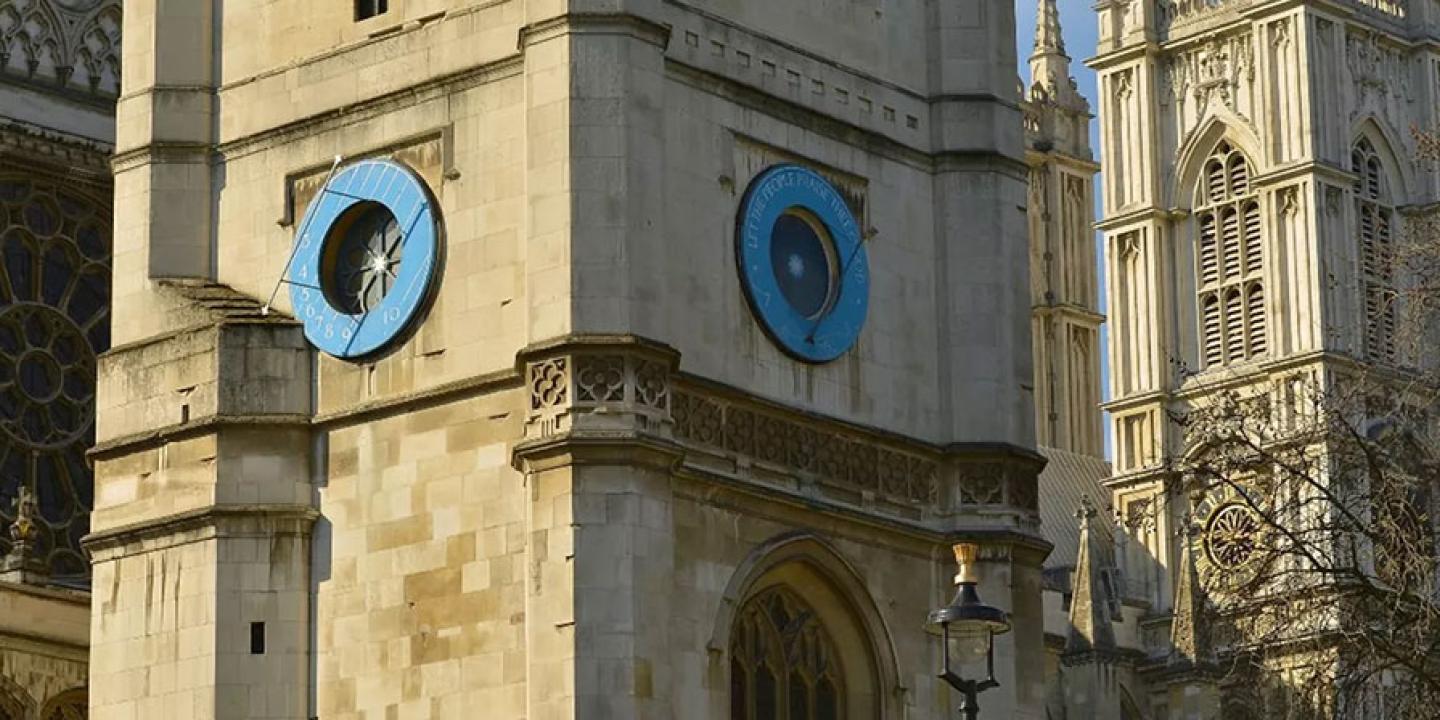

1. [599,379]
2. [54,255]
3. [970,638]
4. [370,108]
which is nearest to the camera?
[970,638]

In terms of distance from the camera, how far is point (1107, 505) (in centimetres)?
10469

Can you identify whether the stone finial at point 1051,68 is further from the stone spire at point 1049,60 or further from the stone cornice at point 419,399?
the stone cornice at point 419,399

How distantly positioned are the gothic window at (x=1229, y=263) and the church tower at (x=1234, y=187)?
6cm

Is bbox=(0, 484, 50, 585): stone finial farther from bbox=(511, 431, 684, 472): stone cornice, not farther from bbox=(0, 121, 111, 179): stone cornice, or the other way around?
bbox=(511, 431, 684, 472): stone cornice

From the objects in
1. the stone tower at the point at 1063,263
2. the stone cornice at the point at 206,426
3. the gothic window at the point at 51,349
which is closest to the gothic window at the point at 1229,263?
the stone tower at the point at 1063,263

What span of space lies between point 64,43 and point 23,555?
11.1 meters

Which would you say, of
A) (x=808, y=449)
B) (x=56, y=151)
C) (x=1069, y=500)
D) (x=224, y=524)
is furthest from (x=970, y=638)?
(x=1069, y=500)

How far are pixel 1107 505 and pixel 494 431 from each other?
72437 millimetres

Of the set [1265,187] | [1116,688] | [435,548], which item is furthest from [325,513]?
[1265,187]

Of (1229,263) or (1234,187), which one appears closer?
(1229,263)

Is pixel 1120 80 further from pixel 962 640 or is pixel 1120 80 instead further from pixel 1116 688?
pixel 962 640

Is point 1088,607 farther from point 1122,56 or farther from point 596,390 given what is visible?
point 596,390

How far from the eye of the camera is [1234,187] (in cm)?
9944

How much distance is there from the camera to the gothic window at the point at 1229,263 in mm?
97562
